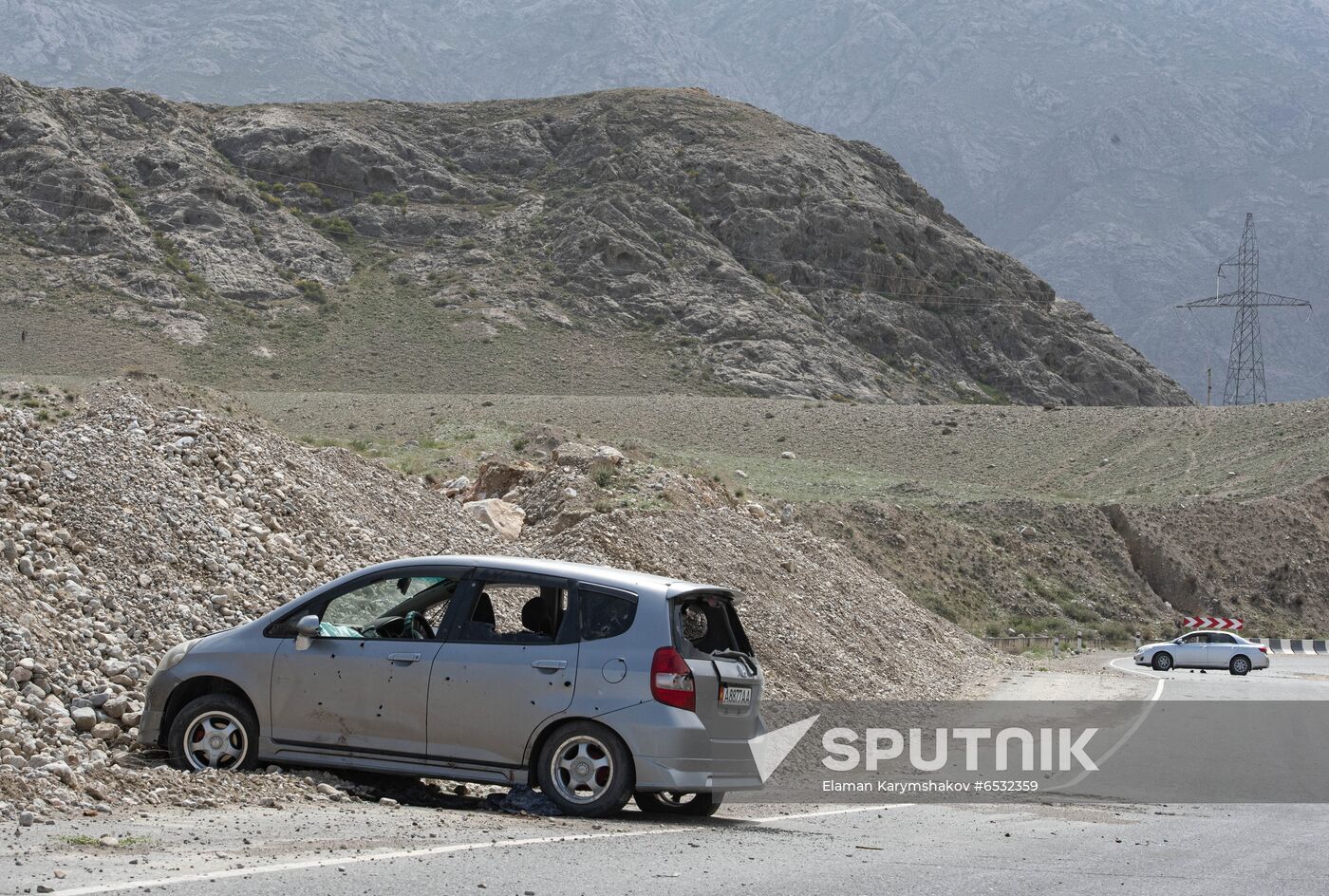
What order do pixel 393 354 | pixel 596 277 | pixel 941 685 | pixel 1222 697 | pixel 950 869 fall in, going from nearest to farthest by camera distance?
pixel 950 869 → pixel 941 685 → pixel 1222 697 → pixel 393 354 → pixel 596 277

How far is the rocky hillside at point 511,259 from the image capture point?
238 ft

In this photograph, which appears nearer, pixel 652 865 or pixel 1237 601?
pixel 652 865

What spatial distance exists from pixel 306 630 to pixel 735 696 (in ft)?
9.16

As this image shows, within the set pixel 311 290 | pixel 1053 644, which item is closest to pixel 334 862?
pixel 1053 644

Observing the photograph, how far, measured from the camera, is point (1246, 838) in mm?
10102

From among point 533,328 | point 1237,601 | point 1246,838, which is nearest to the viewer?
point 1246,838

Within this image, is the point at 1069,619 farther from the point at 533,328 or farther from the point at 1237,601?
the point at 533,328

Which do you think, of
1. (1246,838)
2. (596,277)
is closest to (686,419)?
(596,277)

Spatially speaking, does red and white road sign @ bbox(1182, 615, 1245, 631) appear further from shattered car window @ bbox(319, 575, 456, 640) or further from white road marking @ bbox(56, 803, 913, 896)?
white road marking @ bbox(56, 803, 913, 896)

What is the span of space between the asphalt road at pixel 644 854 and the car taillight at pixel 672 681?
799 mm

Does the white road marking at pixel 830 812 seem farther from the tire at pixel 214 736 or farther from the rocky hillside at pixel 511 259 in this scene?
the rocky hillside at pixel 511 259

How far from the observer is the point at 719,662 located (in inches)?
368

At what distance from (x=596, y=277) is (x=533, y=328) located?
749 cm

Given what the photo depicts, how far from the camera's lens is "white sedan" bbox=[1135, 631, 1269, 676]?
33.0 meters
